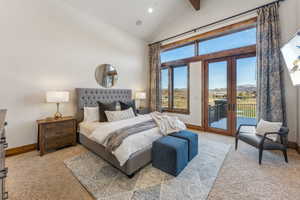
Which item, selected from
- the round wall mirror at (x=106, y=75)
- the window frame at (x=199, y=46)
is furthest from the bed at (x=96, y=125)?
the window frame at (x=199, y=46)

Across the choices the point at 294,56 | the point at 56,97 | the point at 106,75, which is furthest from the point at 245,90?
the point at 56,97

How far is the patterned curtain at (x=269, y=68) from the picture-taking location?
3.03m

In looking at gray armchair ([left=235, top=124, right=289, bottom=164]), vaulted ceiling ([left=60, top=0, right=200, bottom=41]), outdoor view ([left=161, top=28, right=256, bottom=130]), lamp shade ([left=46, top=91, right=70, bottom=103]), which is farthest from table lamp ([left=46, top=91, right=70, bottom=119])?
gray armchair ([left=235, top=124, right=289, bottom=164])

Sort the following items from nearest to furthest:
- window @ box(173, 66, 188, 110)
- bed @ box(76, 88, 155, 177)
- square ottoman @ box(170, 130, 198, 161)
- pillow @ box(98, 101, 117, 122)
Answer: bed @ box(76, 88, 155, 177) < square ottoman @ box(170, 130, 198, 161) < pillow @ box(98, 101, 117, 122) < window @ box(173, 66, 188, 110)

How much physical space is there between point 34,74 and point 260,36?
18.3ft

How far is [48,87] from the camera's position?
3.20 m

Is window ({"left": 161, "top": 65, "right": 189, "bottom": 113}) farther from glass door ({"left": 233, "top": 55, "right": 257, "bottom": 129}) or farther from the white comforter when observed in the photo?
the white comforter

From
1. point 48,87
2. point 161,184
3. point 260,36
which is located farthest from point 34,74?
point 260,36

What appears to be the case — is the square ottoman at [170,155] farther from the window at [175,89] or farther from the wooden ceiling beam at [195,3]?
the wooden ceiling beam at [195,3]

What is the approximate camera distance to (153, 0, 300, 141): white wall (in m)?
2.99

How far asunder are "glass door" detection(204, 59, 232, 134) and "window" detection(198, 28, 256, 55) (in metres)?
0.41

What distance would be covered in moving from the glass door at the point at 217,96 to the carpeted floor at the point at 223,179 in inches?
58.6

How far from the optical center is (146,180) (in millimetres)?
1972

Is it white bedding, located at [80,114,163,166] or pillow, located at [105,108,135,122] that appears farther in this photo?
pillow, located at [105,108,135,122]
